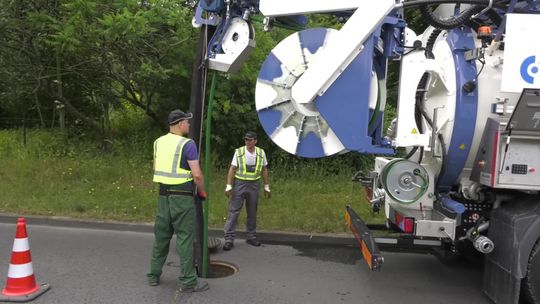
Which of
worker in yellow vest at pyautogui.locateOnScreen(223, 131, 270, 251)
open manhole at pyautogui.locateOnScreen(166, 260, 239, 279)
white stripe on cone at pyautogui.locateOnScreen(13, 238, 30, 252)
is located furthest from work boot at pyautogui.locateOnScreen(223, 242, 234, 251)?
white stripe on cone at pyautogui.locateOnScreen(13, 238, 30, 252)

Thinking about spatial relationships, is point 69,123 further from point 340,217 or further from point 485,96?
point 485,96

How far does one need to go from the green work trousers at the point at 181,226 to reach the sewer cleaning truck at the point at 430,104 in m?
1.09

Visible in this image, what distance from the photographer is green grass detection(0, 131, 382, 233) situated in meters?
7.29

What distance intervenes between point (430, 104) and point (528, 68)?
1.03 metres

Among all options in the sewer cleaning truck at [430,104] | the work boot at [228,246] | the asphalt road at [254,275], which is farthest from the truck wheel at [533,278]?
the work boot at [228,246]

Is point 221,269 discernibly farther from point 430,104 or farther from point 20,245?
point 430,104

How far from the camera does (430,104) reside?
185 inches

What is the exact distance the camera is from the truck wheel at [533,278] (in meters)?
4.08

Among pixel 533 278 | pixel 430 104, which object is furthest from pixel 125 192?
pixel 533 278

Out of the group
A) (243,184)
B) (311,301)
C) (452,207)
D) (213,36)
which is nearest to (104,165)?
(243,184)

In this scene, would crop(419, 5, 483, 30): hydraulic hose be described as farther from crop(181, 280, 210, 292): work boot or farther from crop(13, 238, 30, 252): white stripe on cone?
crop(13, 238, 30, 252): white stripe on cone

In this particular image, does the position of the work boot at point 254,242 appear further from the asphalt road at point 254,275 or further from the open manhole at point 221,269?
the open manhole at point 221,269

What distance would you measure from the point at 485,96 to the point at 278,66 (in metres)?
1.83

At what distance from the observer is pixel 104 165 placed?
10.1m
